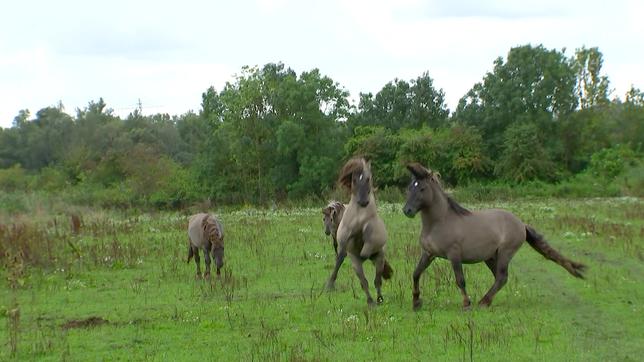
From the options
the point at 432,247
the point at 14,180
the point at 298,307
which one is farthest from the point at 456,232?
the point at 14,180

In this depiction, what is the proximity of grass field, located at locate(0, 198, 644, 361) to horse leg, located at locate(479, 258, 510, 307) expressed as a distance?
15cm

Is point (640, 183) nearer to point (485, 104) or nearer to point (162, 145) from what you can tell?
point (485, 104)

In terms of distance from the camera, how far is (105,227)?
30.9m

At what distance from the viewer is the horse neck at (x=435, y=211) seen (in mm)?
13602

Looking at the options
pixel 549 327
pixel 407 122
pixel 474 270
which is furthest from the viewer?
pixel 407 122

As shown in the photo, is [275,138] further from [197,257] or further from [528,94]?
[197,257]

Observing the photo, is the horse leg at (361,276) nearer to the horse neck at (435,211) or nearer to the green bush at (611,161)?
the horse neck at (435,211)

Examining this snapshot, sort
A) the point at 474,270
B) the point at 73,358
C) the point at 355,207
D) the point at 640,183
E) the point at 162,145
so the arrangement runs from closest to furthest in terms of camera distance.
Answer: the point at 73,358 → the point at 355,207 → the point at 474,270 → the point at 640,183 → the point at 162,145

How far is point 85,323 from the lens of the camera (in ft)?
43.1

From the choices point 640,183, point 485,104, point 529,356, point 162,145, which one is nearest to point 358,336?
point 529,356

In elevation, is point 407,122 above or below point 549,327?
above

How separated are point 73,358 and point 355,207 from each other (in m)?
5.84

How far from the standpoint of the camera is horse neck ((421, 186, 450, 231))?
13602 mm

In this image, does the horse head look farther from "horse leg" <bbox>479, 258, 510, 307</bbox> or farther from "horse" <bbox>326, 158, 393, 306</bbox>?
"horse leg" <bbox>479, 258, 510, 307</bbox>
